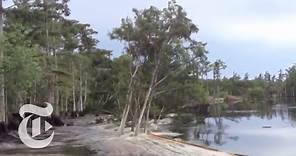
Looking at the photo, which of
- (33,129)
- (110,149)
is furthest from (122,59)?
(110,149)

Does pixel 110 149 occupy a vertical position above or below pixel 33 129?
below

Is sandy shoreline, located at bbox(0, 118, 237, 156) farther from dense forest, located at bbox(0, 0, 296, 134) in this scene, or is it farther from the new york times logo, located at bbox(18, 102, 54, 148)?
dense forest, located at bbox(0, 0, 296, 134)

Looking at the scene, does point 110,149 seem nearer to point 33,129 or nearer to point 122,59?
point 33,129

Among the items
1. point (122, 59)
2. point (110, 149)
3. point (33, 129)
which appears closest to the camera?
point (110, 149)

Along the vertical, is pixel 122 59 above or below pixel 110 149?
above

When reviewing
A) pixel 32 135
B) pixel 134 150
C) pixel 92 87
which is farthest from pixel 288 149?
pixel 92 87

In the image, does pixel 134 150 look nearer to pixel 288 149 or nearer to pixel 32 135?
pixel 32 135

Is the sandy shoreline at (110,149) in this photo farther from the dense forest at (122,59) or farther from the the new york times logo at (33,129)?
the dense forest at (122,59)

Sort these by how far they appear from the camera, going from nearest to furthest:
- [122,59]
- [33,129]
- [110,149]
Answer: [110,149], [33,129], [122,59]

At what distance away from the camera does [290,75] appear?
551 feet

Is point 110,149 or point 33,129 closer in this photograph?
point 110,149

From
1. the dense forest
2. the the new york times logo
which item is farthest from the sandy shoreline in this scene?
the dense forest

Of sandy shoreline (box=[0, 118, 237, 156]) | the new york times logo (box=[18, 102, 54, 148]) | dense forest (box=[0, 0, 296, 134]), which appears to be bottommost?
sandy shoreline (box=[0, 118, 237, 156])

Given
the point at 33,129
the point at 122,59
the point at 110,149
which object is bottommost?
the point at 110,149
